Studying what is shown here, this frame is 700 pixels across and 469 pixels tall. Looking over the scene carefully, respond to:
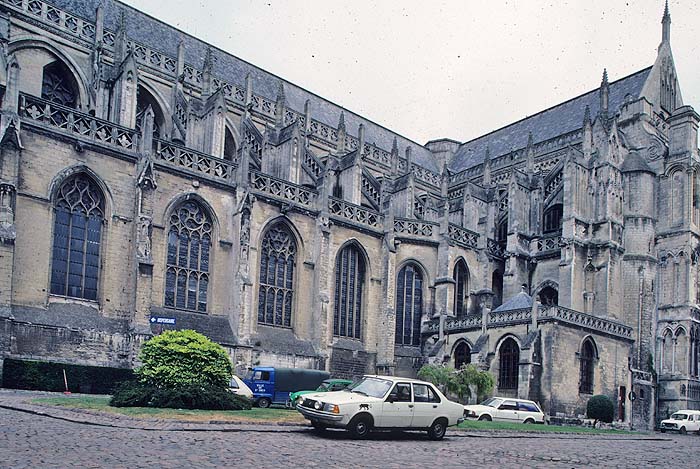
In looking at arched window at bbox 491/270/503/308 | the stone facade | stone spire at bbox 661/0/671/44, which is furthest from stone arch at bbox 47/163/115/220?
stone spire at bbox 661/0/671/44

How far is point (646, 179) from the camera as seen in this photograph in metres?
41.1

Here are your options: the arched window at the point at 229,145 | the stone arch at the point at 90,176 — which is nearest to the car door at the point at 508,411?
the stone arch at the point at 90,176

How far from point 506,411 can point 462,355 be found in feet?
28.2

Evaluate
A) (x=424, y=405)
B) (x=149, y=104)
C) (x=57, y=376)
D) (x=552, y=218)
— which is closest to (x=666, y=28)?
(x=552, y=218)

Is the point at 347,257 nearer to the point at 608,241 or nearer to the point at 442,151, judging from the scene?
the point at 608,241

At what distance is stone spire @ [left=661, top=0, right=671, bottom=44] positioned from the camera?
154 ft

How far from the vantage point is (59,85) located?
3406cm

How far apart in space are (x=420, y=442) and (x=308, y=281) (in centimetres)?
1846

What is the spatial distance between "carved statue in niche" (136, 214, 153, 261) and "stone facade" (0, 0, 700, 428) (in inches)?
3.1

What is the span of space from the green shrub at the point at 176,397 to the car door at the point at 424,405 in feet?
16.3

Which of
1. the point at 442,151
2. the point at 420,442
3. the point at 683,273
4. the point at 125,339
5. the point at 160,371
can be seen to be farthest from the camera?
the point at 442,151

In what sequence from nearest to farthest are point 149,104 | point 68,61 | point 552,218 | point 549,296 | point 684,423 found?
point 68,61 → point 684,423 → point 149,104 → point 549,296 → point 552,218

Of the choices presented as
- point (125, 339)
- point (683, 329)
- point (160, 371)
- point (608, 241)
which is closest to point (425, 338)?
point (608, 241)

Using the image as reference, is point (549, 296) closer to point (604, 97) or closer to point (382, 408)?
point (604, 97)
